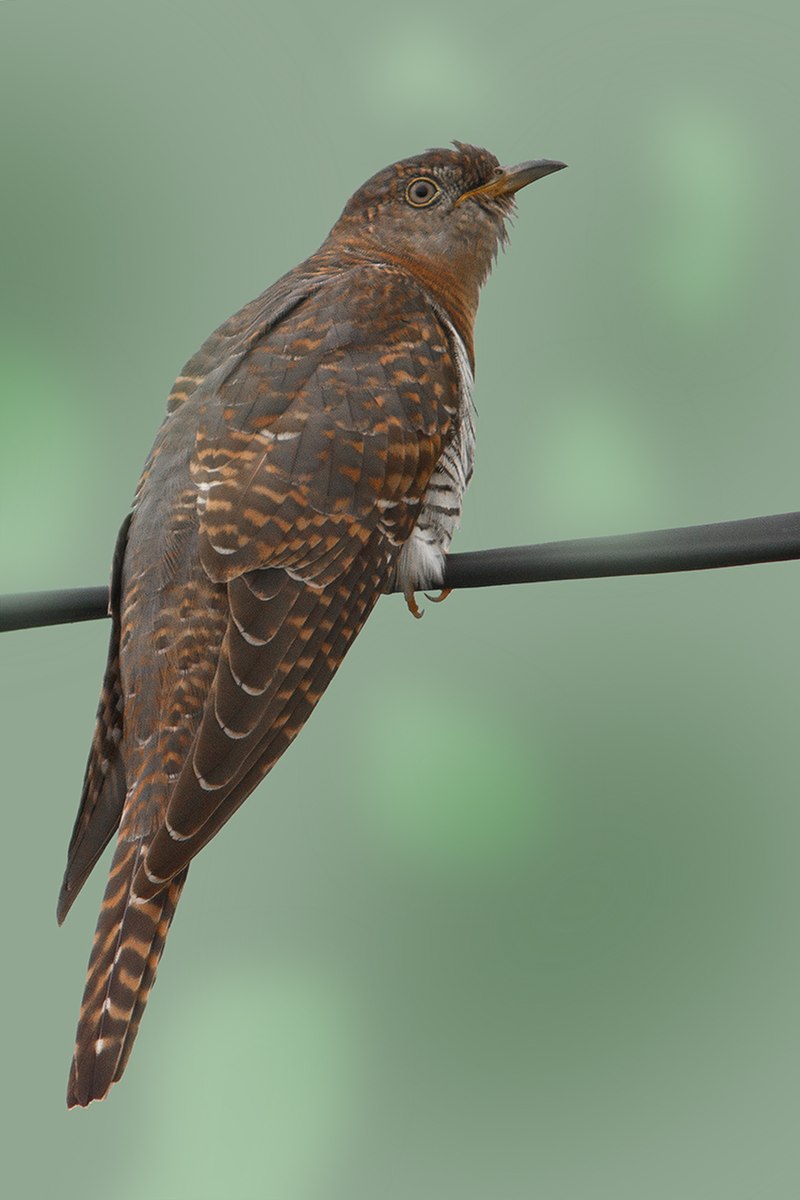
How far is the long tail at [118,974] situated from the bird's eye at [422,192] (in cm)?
200

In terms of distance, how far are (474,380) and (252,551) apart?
1094 mm

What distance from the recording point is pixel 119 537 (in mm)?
3268

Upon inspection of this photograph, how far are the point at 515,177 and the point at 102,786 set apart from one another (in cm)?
190

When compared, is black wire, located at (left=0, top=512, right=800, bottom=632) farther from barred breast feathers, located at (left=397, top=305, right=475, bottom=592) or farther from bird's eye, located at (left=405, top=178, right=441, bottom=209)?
bird's eye, located at (left=405, top=178, right=441, bottom=209)

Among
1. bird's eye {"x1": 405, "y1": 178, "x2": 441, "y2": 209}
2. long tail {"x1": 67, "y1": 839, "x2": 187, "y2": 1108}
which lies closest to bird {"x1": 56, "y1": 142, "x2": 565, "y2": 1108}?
long tail {"x1": 67, "y1": 839, "x2": 187, "y2": 1108}

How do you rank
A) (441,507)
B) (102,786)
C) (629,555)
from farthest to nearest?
(441,507) < (102,786) < (629,555)

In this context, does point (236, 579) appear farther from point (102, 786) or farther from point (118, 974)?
point (118, 974)

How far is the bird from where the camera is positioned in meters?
2.74

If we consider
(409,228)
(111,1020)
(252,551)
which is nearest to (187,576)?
(252,551)

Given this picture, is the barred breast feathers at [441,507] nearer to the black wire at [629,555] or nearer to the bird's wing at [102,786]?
the bird's wing at [102,786]

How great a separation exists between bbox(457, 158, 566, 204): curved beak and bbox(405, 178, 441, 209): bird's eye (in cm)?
8

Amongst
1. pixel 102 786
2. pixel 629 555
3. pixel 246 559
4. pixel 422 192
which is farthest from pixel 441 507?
pixel 629 555

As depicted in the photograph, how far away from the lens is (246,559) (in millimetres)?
2932

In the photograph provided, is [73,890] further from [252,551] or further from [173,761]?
[252,551]
